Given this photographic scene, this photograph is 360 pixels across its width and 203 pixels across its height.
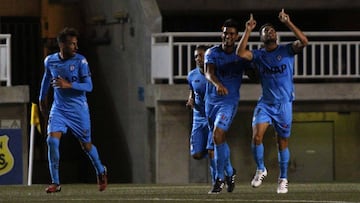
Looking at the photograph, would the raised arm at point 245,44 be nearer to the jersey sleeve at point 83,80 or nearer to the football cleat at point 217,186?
the football cleat at point 217,186

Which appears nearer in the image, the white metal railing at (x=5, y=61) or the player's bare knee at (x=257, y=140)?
the player's bare knee at (x=257, y=140)

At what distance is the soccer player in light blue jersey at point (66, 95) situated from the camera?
19.8 metres

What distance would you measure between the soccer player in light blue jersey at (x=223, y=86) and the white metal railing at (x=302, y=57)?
39.5ft

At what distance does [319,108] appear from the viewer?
32.2 meters

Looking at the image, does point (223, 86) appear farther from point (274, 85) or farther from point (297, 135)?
A: point (297, 135)

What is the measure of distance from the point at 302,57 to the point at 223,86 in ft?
42.5

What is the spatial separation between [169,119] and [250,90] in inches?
69.7

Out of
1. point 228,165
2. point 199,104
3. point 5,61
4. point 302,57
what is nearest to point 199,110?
point 199,104

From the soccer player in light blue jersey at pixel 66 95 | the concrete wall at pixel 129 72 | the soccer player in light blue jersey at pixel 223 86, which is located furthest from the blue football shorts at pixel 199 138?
the concrete wall at pixel 129 72

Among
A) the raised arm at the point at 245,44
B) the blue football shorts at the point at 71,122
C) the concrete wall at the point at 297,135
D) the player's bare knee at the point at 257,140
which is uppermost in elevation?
the raised arm at the point at 245,44

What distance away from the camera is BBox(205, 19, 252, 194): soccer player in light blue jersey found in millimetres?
19281

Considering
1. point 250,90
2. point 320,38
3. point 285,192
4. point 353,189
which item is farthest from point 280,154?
point 320,38

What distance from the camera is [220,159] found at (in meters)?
19.4

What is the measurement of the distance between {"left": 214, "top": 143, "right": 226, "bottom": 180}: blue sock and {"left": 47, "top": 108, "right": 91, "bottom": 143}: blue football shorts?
6.31ft
